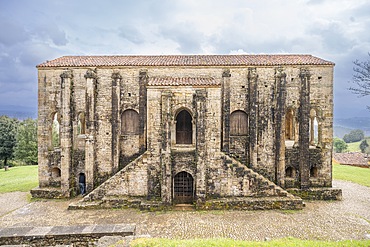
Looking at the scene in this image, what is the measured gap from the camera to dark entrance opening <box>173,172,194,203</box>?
48.6 feet

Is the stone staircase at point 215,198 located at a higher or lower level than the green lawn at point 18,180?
higher

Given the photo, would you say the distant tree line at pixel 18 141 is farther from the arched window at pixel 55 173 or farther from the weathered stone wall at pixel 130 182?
the weathered stone wall at pixel 130 182

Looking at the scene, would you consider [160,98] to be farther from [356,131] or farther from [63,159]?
[356,131]

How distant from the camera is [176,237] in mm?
10617

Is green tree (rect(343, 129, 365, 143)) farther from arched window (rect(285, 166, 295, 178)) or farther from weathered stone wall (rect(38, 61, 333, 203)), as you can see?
arched window (rect(285, 166, 295, 178))

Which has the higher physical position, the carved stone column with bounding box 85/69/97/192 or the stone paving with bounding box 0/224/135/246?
the carved stone column with bounding box 85/69/97/192

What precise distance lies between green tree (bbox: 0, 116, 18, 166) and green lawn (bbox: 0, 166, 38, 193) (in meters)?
7.68

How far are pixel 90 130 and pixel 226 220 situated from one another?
1146 centimetres

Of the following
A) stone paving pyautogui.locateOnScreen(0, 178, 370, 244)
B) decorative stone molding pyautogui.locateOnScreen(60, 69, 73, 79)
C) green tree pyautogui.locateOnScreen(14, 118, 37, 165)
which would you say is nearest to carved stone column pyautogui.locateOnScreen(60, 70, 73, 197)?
decorative stone molding pyautogui.locateOnScreen(60, 69, 73, 79)

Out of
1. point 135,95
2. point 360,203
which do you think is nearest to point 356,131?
point 360,203

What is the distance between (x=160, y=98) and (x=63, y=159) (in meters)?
8.84

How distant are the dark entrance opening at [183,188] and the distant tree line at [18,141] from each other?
92.5ft

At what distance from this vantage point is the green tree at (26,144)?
32.6m

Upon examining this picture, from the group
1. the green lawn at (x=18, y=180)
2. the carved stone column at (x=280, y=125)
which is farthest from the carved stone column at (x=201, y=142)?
the green lawn at (x=18, y=180)
